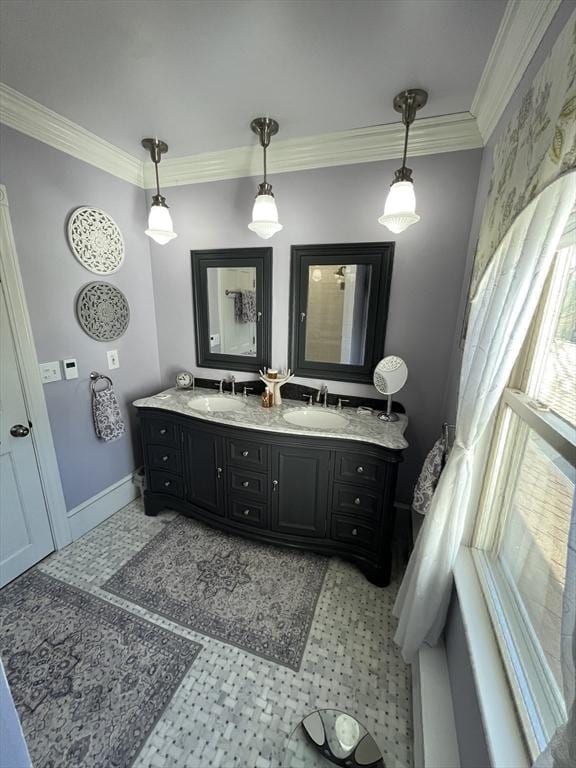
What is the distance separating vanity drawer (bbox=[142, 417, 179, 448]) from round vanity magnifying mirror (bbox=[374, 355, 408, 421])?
1360 millimetres

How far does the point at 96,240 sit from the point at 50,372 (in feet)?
2.94

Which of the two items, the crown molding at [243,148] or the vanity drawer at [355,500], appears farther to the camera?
the vanity drawer at [355,500]

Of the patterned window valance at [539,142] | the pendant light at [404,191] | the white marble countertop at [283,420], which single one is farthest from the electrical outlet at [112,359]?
the patterned window valance at [539,142]

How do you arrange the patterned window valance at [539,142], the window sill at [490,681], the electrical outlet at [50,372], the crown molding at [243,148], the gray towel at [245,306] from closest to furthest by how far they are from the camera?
the patterned window valance at [539,142] → the window sill at [490,681] → the crown molding at [243,148] → the electrical outlet at [50,372] → the gray towel at [245,306]

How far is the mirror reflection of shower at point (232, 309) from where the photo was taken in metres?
2.17

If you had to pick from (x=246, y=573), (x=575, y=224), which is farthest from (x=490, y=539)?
(x=246, y=573)

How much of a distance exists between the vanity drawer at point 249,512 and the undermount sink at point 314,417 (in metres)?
0.58

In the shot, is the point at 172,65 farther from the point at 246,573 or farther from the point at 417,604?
the point at 246,573

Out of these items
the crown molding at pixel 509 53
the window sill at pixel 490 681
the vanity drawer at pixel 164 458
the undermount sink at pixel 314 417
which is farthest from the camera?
the vanity drawer at pixel 164 458

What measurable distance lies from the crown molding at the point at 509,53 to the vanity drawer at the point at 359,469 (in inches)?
65.0

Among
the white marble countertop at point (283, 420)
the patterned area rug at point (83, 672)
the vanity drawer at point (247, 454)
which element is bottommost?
the patterned area rug at point (83, 672)

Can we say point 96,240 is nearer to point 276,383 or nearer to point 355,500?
point 276,383

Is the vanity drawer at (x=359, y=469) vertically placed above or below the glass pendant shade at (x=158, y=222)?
below

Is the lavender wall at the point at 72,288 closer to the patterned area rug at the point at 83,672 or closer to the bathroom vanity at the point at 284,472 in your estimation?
the bathroom vanity at the point at 284,472
